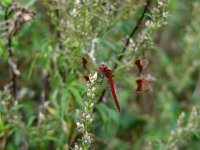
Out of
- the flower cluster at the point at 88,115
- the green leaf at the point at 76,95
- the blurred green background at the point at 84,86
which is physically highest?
the blurred green background at the point at 84,86

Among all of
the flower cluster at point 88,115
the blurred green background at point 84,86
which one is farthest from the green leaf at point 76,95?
the flower cluster at point 88,115

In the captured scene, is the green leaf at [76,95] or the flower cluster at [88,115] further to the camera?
the green leaf at [76,95]

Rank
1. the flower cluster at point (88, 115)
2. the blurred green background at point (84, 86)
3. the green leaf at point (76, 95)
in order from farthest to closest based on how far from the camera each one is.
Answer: the blurred green background at point (84, 86) < the green leaf at point (76, 95) < the flower cluster at point (88, 115)

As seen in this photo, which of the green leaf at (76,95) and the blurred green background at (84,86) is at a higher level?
the blurred green background at (84,86)

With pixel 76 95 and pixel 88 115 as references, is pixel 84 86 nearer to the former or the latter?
pixel 76 95

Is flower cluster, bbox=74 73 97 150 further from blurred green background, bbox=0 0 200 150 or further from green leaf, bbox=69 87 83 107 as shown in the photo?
green leaf, bbox=69 87 83 107

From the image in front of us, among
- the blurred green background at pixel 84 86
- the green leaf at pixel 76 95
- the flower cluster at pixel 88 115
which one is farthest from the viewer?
the blurred green background at pixel 84 86

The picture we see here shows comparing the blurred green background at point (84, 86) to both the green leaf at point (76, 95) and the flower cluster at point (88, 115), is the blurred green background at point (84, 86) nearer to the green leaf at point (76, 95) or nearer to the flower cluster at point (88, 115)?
the green leaf at point (76, 95)

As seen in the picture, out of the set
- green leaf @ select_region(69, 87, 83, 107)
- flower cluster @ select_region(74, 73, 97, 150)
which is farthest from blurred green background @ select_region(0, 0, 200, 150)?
flower cluster @ select_region(74, 73, 97, 150)
